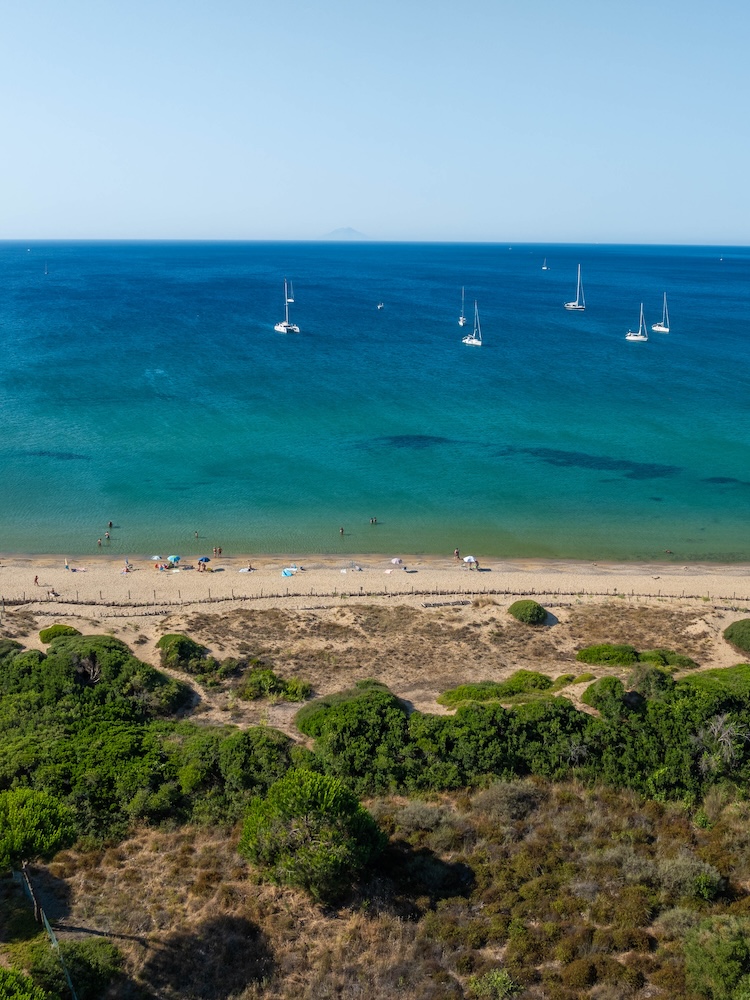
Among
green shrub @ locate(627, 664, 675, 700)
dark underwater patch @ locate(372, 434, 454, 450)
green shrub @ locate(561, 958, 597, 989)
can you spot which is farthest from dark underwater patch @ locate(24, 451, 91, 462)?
green shrub @ locate(561, 958, 597, 989)

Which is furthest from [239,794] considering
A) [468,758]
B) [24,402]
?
[24,402]

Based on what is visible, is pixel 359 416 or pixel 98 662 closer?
pixel 98 662

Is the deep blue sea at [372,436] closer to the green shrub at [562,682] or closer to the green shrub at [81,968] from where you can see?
the green shrub at [562,682]

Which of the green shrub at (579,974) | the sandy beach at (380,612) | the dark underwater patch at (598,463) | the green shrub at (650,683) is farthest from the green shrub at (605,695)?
the dark underwater patch at (598,463)

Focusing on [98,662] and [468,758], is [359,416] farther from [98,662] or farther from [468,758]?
[468,758]

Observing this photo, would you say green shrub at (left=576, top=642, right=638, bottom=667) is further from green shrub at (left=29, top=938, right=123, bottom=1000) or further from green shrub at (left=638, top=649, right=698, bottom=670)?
green shrub at (left=29, top=938, right=123, bottom=1000)

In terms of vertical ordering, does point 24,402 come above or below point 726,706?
above

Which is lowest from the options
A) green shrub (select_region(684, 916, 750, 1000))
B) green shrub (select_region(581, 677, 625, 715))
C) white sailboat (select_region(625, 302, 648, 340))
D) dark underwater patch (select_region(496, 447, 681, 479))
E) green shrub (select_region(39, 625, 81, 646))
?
green shrub (select_region(684, 916, 750, 1000))
